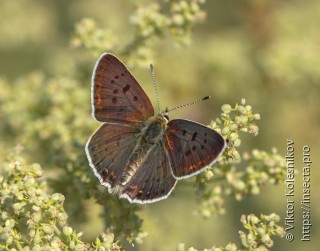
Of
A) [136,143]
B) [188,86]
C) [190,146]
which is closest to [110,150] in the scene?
[136,143]

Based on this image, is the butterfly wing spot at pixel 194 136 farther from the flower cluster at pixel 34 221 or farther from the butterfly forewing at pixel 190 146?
the flower cluster at pixel 34 221

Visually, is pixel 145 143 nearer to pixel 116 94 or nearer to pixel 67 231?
pixel 116 94

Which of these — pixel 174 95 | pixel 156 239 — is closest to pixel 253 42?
pixel 174 95

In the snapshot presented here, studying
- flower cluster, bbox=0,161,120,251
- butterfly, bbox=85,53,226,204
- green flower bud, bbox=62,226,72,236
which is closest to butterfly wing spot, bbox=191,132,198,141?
butterfly, bbox=85,53,226,204

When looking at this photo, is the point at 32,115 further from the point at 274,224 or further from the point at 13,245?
the point at 274,224

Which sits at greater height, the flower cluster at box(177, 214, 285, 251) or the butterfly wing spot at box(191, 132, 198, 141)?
the butterfly wing spot at box(191, 132, 198, 141)

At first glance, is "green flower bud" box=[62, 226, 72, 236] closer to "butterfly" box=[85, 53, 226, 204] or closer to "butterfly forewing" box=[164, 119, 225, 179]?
"butterfly" box=[85, 53, 226, 204]
